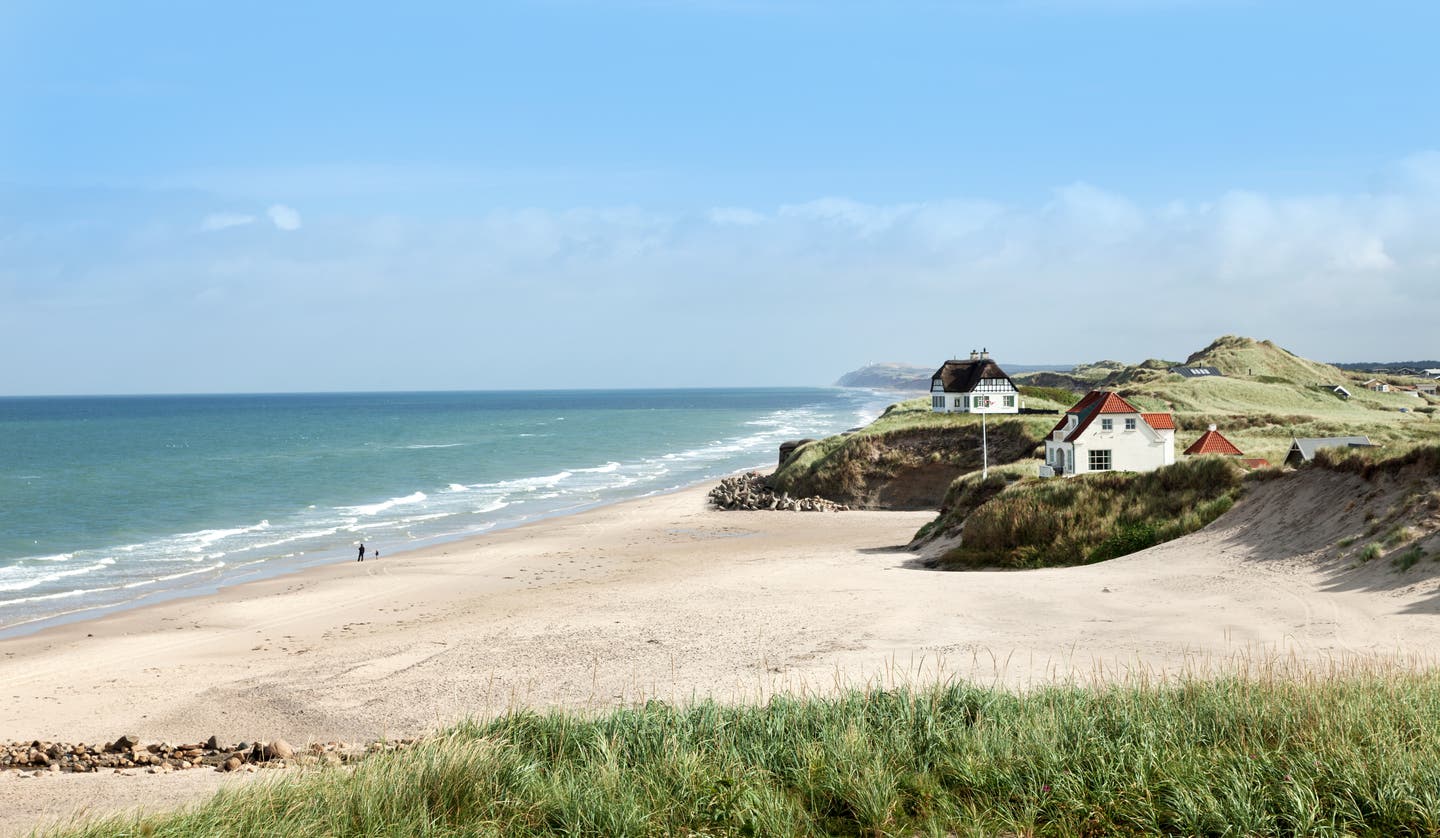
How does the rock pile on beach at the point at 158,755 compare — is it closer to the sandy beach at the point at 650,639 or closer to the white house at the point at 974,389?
the sandy beach at the point at 650,639

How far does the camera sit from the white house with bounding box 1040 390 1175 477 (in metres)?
38.8

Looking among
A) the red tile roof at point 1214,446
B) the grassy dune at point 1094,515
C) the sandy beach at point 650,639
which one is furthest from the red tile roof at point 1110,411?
the sandy beach at point 650,639

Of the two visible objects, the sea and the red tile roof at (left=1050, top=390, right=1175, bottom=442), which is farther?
the red tile roof at (left=1050, top=390, right=1175, bottom=442)

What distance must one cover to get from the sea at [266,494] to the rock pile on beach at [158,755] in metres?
15.7

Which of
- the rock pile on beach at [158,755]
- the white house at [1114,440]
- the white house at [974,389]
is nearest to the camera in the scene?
the rock pile on beach at [158,755]

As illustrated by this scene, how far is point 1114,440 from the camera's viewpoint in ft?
128

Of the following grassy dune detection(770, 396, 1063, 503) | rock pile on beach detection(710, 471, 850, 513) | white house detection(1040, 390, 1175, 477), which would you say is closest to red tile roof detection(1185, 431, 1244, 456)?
white house detection(1040, 390, 1175, 477)

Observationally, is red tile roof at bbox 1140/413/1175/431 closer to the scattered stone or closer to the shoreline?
the shoreline

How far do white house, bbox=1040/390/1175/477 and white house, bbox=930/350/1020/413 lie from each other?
2937 cm

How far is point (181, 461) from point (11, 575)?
167ft

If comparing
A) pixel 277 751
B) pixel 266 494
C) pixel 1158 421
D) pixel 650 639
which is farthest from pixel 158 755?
pixel 266 494

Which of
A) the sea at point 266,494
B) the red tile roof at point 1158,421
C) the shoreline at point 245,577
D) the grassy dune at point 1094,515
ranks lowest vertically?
the shoreline at point 245,577

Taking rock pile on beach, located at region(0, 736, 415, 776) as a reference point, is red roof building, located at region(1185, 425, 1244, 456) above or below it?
above

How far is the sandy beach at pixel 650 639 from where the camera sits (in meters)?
14.6
